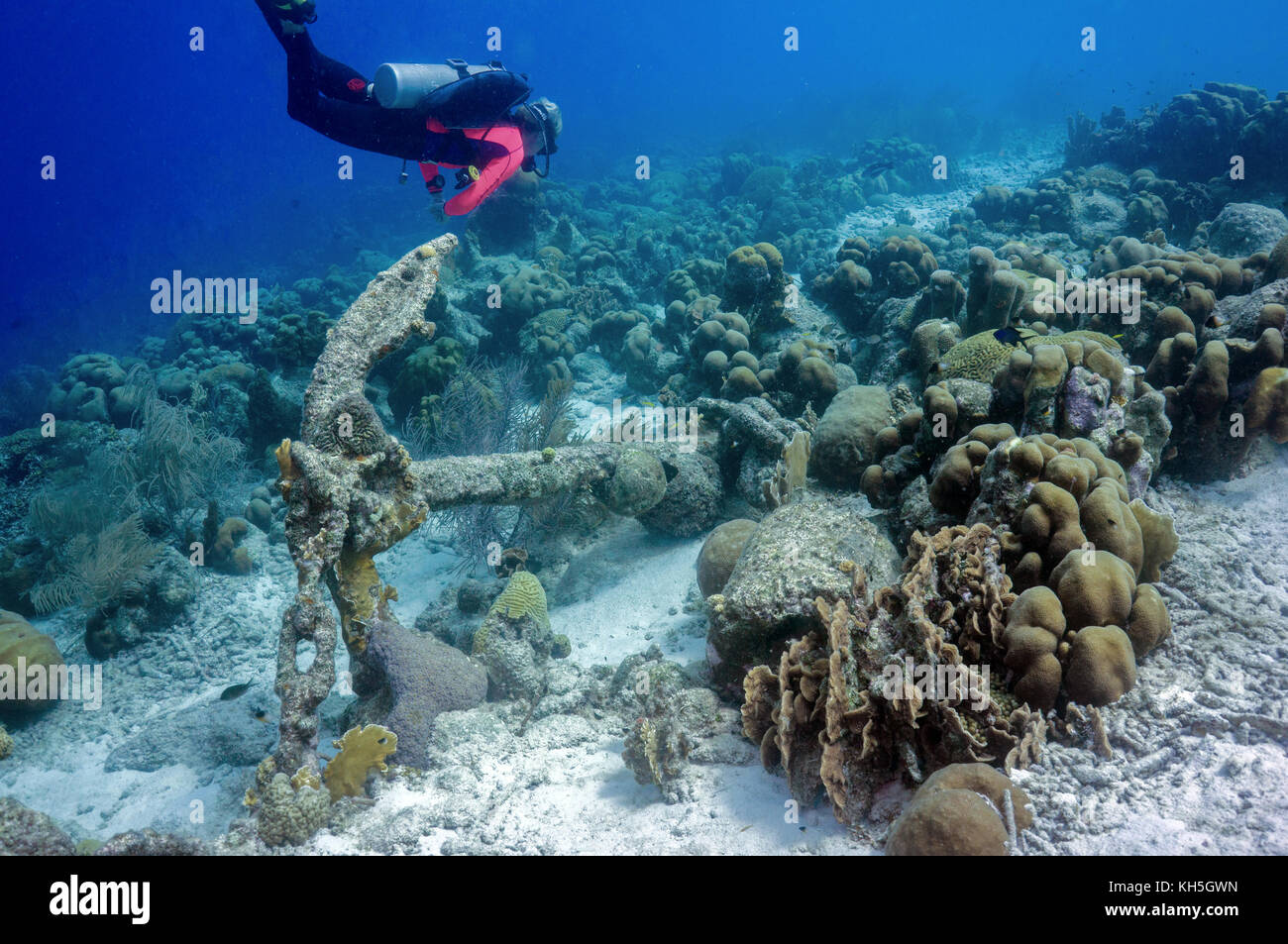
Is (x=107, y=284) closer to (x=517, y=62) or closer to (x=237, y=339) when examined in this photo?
(x=237, y=339)

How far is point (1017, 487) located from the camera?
11.3ft

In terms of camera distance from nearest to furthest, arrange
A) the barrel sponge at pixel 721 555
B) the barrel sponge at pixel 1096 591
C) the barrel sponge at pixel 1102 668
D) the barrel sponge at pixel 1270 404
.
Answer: the barrel sponge at pixel 1102 668 → the barrel sponge at pixel 1096 591 → the barrel sponge at pixel 1270 404 → the barrel sponge at pixel 721 555

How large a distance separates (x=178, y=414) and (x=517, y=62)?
4531 inches

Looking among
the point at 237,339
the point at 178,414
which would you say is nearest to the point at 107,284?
the point at 237,339

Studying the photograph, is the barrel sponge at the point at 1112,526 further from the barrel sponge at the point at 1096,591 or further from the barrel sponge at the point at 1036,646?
the barrel sponge at the point at 1036,646

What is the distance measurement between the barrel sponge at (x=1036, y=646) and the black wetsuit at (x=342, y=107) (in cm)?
869

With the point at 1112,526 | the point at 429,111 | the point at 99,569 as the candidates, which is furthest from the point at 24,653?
the point at 1112,526

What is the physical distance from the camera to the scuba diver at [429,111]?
8086 mm

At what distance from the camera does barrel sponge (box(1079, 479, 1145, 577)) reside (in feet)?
10.3

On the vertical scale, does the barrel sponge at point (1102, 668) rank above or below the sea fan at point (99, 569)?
above

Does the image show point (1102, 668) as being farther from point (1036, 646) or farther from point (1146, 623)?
point (1146, 623)
